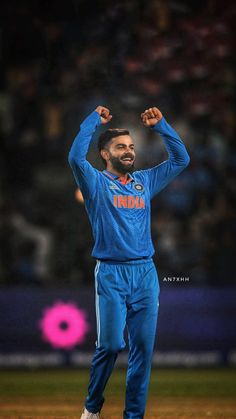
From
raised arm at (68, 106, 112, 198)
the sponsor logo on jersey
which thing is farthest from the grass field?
raised arm at (68, 106, 112, 198)

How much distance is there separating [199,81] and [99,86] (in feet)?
4.81

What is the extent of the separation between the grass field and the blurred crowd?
1173 millimetres

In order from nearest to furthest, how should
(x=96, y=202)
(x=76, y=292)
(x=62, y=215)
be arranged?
(x=96, y=202) → (x=76, y=292) → (x=62, y=215)

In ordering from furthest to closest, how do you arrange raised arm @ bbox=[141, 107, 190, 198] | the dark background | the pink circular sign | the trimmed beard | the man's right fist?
the dark background, the pink circular sign, raised arm @ bbox=[141, 107, 190, 198], the trimmed beard, the man's right fist

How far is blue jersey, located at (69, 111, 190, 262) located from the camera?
5090mm

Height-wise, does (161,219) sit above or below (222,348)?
above

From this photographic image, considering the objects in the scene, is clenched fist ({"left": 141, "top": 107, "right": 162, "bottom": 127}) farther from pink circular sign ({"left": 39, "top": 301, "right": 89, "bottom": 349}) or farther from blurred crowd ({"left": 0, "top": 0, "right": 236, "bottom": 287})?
pink circular sign ({"left": 39, "top": 301, "right": 89, "bottom": 349})

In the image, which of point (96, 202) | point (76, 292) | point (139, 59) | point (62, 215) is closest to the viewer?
point (96, 202)

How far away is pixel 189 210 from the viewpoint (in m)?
10.3

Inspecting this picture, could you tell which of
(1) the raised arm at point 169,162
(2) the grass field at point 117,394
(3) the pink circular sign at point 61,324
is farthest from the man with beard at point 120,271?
(3) the pink circular sign at point 61,324

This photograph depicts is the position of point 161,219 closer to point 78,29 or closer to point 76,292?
point 76,292

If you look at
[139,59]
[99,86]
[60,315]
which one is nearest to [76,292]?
[60,315]

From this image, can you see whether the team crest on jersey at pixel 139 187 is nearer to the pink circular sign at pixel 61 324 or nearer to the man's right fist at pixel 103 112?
the man's right fist at pixel 103 112

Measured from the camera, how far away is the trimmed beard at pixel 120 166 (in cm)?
529
